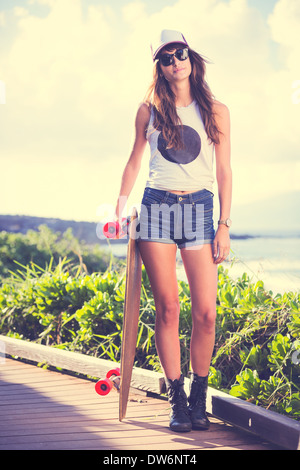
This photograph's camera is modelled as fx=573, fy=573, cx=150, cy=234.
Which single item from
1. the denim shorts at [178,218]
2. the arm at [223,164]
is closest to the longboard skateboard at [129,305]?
the denim shorts at [178,218]

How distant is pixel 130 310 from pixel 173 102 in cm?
105

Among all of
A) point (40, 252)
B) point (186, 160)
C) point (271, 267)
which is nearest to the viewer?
point (186, 160)

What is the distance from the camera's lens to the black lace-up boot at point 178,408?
271 cm

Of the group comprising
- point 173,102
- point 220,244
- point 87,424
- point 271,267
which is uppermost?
point 173,102

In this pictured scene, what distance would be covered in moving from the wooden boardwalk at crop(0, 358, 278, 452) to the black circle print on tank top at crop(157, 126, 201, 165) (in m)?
1.30

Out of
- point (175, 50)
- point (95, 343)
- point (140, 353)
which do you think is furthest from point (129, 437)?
point (175, 50)

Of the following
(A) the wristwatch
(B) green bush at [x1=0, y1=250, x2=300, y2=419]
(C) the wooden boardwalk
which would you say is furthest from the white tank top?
(C) the wooden boardwalk

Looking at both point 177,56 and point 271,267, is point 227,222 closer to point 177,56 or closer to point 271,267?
point 177,56

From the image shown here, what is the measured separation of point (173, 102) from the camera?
276cm

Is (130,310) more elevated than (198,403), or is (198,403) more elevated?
(130,310)

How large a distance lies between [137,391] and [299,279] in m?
1.25

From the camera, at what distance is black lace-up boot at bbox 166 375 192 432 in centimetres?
271

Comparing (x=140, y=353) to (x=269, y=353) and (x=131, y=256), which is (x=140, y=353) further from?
(x=131, y=256)

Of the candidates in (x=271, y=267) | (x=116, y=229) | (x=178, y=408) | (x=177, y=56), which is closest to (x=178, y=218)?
(x=116, y=229)
